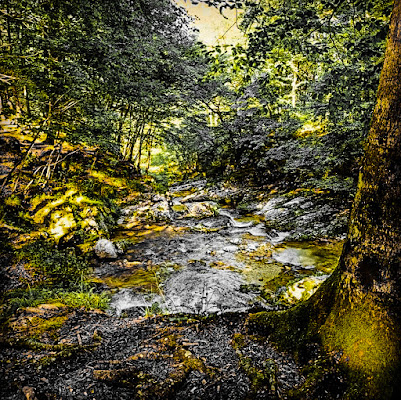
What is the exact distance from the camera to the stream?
4508 millimetres

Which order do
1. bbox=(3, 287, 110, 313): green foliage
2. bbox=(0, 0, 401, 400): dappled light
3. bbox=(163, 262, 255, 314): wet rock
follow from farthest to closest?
bbox=(163, 262, 255, 314): wet rock → bbox=(3, 287, 110, 313): green foliage → bbox=(0, 0, 401, 400): dappled light

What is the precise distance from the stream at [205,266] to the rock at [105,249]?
21 centimetres

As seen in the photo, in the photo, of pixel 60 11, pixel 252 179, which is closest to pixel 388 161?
pixel 60 11

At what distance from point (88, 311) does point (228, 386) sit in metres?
2.29

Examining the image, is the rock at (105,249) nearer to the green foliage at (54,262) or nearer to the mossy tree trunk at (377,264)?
the green foliage at (54,262)

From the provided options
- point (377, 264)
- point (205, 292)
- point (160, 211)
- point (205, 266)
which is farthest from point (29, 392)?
point (160, 211)

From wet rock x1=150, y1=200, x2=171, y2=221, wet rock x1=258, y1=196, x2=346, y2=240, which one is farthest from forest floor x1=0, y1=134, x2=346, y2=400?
wet rock x1=150, y1=200, x2=171, y2=221

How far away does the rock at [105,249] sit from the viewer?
629 cm

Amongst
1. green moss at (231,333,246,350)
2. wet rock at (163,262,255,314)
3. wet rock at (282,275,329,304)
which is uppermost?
green moss at (231,333,246,350)

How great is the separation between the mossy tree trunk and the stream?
8.26 feet

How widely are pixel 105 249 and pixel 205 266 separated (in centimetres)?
259

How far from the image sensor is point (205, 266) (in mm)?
6285

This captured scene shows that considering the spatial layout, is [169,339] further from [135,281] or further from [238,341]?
[135,281]

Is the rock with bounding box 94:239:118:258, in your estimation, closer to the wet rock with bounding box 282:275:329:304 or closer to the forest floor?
the forest floor
